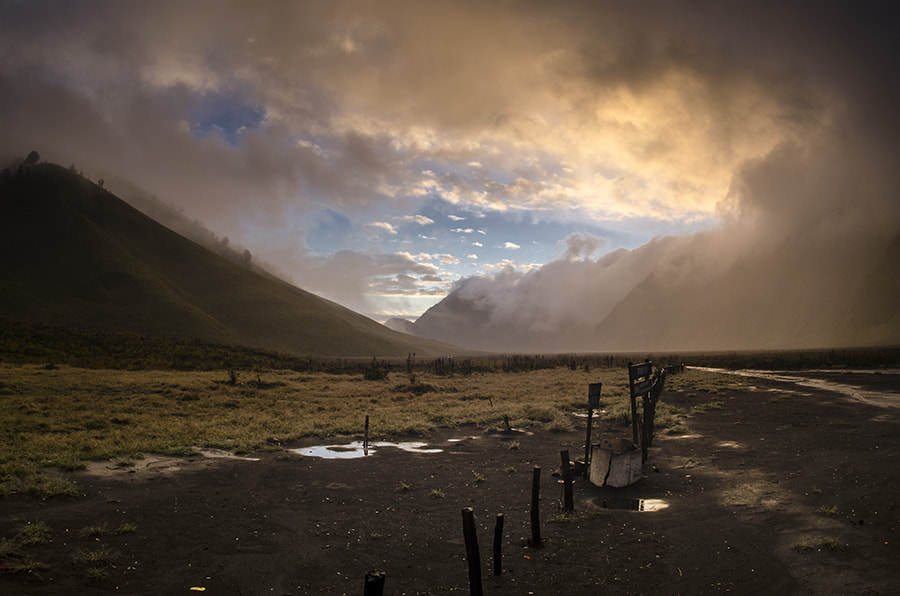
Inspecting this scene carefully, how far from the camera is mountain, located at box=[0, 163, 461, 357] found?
121562 millimetres

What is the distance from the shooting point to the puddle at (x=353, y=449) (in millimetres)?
20594

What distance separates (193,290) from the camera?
162625mm

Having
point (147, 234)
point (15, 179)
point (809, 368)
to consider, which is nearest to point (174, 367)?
point (809, 368)

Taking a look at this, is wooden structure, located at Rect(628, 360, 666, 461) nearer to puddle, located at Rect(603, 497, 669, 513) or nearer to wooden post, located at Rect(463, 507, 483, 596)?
puddle, located at Rect(603, 497, 669, 513)

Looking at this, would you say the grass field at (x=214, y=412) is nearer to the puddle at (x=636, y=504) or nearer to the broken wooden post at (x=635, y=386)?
the broken wooden post at (x=635, y=386)

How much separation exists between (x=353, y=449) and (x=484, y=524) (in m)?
11.1

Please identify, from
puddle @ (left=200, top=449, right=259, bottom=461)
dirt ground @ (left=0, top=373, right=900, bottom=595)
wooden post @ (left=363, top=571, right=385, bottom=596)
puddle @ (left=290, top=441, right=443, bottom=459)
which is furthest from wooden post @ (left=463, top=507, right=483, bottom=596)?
puddle @ (left=200, top=449, right=259, bottom=461)

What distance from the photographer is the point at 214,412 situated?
96.5ft

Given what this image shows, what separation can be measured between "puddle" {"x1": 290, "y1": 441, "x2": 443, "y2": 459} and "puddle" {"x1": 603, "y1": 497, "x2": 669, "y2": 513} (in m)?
9.68

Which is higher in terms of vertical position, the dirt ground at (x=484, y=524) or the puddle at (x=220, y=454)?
the dirt ground at (x=484, y=524)

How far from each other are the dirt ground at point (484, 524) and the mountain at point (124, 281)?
120m

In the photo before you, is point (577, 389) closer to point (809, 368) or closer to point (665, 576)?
point (665, 576)

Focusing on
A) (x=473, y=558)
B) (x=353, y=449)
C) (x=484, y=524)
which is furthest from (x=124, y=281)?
(x=473, y=558)

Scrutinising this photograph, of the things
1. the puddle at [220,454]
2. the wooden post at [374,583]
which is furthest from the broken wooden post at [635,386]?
the puddle at [220,454]
